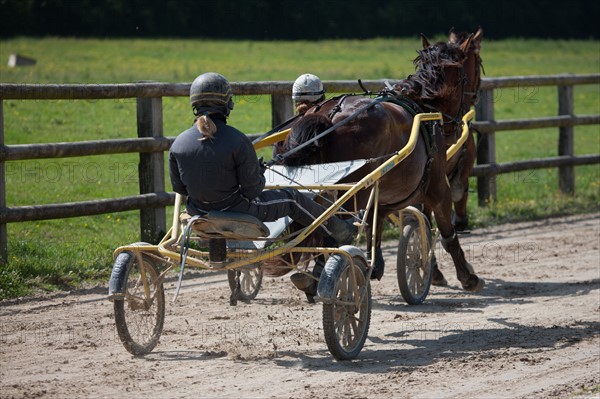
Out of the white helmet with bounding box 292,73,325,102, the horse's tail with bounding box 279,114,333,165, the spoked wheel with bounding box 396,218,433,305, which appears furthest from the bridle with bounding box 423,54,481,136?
the horse's tail with bounding box 279,114,333,165

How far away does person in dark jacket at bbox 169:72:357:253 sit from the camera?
5875mm

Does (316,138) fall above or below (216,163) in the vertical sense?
above

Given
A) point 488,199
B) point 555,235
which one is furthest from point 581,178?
point 555,235

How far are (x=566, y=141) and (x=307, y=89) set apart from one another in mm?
7523

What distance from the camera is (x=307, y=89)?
7.95 m

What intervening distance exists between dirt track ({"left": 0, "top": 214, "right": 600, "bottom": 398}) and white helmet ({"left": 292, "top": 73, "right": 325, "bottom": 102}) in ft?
5.59

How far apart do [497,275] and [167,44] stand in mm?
33836

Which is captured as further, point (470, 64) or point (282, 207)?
point (470, 64)

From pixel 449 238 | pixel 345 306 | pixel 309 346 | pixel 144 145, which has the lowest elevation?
pixel 309 346

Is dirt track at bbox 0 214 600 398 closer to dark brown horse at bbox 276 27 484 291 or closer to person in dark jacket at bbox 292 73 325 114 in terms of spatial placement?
dark brown horse at bbox 276 27 484 291

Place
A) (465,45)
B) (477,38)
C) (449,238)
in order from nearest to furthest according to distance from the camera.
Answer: (449,238), (465,45), (477,38)

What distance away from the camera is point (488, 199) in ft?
43.2

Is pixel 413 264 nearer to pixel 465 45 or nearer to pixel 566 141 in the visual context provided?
pixel 465 45

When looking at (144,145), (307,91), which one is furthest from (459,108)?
(144,145)
